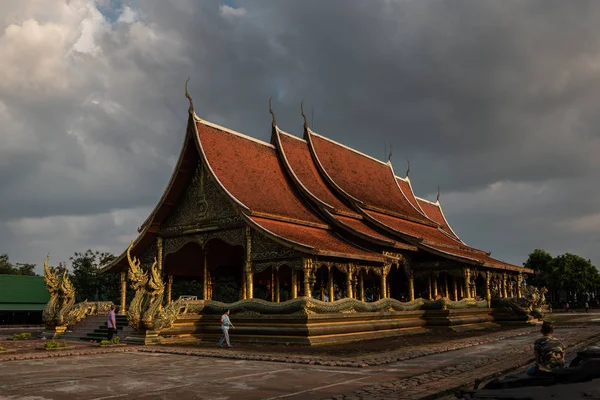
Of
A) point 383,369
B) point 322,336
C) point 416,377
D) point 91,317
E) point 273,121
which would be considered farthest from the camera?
point 273,121

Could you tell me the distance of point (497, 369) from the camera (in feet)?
26.7

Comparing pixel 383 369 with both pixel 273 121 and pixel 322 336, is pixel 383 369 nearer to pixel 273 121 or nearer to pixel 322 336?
pixel 322 336

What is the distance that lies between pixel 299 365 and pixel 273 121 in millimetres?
13979

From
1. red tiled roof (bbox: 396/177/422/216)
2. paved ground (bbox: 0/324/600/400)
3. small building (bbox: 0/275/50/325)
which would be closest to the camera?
paved ground (bbox: 0/324/600/400)

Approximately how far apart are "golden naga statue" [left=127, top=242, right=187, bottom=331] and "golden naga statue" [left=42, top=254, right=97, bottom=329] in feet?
15.2

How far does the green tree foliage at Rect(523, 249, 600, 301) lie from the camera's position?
54375mm

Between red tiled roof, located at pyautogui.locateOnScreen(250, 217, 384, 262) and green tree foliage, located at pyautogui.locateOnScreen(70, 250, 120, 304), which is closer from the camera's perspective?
red tiled roof, located at pyautogui.locateOnScreen(250, 217, 384, 262)

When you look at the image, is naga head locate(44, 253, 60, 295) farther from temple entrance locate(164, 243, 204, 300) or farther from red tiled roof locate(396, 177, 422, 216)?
red tiled roof locate(396, 177, 422, 216)

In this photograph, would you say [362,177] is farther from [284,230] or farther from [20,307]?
[20,307]

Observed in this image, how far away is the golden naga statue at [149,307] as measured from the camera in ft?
50.2

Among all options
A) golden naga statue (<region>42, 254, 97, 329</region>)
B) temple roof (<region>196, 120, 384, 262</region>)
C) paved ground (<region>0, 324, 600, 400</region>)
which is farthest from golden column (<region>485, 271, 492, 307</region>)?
golden naga statue (<region>42, 254, 97, 329</region>)

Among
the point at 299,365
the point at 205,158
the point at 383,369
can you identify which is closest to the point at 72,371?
the point at 299,365

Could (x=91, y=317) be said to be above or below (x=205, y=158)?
below

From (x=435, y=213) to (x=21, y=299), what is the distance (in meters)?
24.7
